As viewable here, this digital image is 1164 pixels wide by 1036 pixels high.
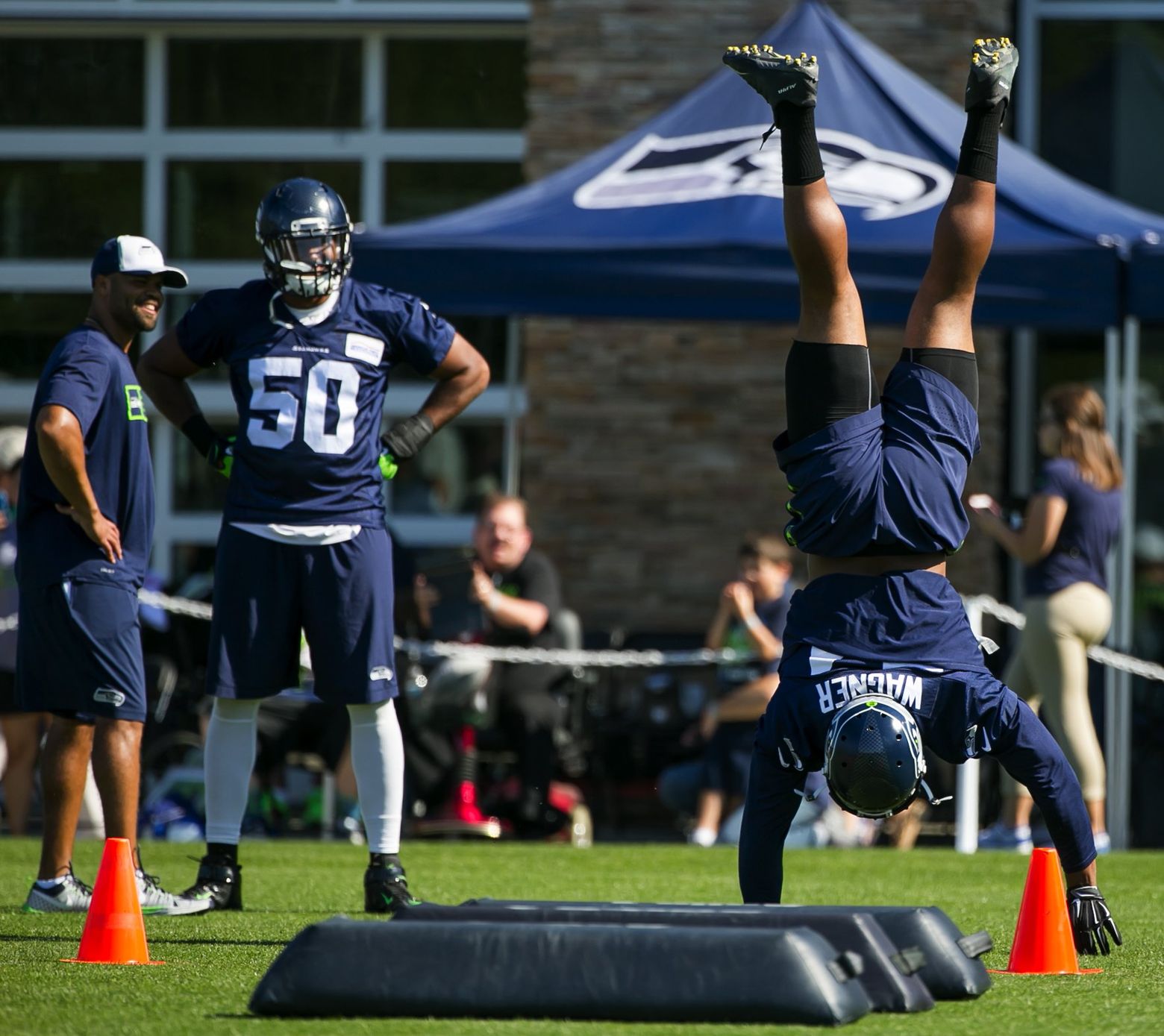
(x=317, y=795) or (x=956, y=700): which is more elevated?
(x=956, y=700)

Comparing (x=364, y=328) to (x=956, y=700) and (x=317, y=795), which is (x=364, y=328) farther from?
(x=317, y=795)

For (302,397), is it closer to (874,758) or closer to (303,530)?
(303,530)

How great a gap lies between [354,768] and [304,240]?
1526 mm

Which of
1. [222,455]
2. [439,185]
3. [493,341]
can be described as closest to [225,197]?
[439,185]

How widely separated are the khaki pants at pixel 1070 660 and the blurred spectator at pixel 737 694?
1277mm

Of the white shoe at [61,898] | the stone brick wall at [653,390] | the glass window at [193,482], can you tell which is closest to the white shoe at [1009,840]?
the stone brick wall at [653,390]

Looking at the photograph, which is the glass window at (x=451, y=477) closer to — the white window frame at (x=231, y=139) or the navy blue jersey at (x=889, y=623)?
the white window frame at (x=231, y=139)

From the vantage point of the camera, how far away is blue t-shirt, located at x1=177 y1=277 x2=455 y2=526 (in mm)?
5637

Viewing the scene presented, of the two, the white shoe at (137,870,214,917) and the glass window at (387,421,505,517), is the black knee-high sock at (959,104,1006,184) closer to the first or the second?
the white shoe at (137,870,214,917)

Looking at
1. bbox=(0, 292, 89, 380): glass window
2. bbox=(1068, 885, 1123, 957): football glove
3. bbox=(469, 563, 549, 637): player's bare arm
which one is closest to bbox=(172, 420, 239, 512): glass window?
bbox=(0, 292, 89, 380): glass window

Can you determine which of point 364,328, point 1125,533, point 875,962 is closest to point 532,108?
point 1125,533

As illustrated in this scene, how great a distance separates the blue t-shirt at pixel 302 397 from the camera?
5.64m

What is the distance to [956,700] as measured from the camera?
4.48 m

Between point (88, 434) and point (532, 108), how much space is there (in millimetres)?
6396
